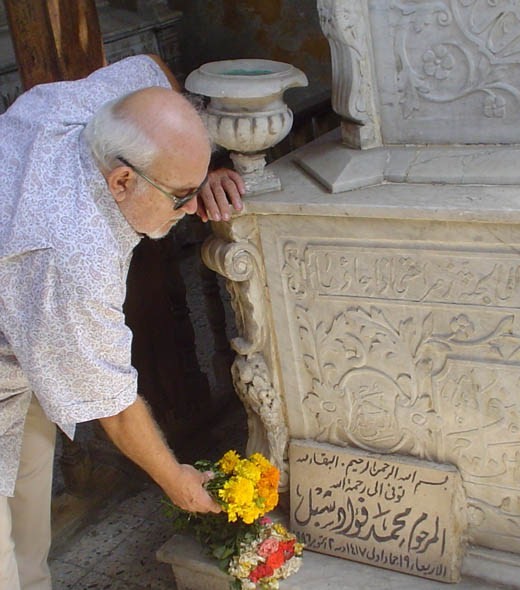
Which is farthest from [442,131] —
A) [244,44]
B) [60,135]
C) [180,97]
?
[244,44]

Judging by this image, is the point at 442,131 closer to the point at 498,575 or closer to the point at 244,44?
the point at 498,575

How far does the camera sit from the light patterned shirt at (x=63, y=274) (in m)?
1.77

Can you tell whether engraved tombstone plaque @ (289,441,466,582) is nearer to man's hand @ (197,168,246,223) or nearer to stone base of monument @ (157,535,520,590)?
stone base of monument @ (157,535,520,590)

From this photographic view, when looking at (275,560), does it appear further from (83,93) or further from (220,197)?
(83,93)

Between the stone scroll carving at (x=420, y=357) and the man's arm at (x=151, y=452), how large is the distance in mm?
537

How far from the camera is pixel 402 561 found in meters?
2.51

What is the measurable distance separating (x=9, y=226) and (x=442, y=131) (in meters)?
1.13

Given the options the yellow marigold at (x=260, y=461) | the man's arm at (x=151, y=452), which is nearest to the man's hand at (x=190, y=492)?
the man's arm at (x=151, y=452)

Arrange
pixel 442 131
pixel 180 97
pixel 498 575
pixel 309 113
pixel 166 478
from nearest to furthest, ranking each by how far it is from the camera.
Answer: pixel 180 97 < pixel 166 478 < pixel 442 131 < pixel 498 575 < pixel 309 113

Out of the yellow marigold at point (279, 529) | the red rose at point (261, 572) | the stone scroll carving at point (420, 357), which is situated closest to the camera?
the stone scroll carving at point (420, 357)

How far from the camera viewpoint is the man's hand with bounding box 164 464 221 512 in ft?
7.04

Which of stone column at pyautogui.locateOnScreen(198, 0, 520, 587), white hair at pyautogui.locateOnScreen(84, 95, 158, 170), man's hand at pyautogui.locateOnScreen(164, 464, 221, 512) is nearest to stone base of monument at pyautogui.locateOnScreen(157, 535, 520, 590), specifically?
stone column at pyautogui.locateOnScreen(198, 0, 520, 587)

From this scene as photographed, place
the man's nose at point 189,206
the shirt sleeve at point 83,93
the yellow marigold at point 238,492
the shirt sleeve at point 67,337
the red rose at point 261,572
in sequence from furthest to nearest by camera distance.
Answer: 1. the red rose at point 261,572
2. the yellow marigold at point 238,492
3. the shirt sleeve at point 83,93
4. the man's nose at point 189,206
5. the shirt sleeve at point 67,337

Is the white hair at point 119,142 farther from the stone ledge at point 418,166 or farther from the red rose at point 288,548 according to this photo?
the red rose at point 288,548
